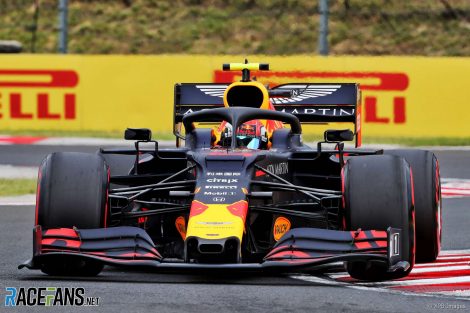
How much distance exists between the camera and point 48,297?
8109 millimetres

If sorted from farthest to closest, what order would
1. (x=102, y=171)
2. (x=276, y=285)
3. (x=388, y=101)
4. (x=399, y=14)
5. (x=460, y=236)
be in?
(x=399, y=14)
(x=388, y=101)
(x=460, y=236)
(x=102, y=171)
(x=276, y=285)

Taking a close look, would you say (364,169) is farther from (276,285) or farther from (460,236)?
(460,236)

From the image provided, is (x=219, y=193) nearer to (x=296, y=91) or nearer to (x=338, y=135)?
(x=338, y=135)

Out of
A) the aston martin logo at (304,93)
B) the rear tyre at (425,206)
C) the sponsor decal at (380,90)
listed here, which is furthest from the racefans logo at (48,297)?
the sponsor decal at (380,90)

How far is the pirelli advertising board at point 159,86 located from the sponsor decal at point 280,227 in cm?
1313

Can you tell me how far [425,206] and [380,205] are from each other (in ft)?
3.07

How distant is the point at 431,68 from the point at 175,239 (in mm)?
13726

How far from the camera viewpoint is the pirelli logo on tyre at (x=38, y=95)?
23672 millimetres

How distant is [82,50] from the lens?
36031mm

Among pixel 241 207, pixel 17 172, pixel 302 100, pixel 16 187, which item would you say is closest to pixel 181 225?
pixel 241 207

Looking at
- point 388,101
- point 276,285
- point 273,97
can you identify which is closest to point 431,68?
point 388,101

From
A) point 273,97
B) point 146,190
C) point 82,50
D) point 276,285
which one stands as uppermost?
point 82,50

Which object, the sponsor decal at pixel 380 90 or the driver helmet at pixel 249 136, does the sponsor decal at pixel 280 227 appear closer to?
the driver helmet at pixel 249 136

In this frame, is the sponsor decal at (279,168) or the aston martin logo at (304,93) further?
the aston martin logo at (304,93)
